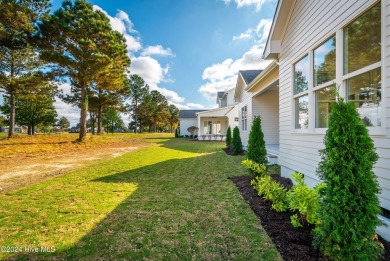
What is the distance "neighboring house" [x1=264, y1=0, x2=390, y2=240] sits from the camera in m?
2.58

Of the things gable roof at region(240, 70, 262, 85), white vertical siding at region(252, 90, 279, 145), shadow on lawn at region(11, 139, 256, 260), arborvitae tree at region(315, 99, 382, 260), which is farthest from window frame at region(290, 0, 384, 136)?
gable roof at region(240, 70, 262, 85)

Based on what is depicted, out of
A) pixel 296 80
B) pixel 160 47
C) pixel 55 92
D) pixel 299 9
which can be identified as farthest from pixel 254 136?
pixel 55 92

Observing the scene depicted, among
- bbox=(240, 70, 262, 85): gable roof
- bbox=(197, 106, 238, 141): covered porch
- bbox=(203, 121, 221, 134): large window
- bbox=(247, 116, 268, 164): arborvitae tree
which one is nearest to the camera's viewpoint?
bbox=(247, 116, 268, 164): arborvitae tree

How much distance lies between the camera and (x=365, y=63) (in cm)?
290

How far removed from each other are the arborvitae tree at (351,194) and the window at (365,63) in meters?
1.11

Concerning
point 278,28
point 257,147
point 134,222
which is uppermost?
point 278,28

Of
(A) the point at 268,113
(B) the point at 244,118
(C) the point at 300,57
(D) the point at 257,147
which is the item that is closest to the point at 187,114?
(B) the point at 244,118

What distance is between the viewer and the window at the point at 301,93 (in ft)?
15.5

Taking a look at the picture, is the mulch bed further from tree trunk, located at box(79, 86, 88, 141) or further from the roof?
the roof

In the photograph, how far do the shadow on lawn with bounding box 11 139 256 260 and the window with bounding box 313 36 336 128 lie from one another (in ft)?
8.91

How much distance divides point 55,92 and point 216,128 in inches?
739

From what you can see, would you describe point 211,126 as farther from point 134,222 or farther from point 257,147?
point 134,222

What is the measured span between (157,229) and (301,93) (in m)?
4.49

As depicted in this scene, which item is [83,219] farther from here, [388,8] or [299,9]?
[299,9]
